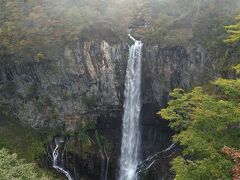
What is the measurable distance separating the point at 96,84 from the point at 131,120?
3564mm

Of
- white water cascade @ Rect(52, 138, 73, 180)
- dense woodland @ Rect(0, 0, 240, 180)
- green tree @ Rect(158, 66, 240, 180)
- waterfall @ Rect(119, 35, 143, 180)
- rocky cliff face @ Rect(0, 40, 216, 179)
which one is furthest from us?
white water cascade @ Rect(52, 138, 73, 180)

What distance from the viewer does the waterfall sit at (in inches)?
1057

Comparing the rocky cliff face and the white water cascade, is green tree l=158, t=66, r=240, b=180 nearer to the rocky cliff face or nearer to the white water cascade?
the rocky cliff face

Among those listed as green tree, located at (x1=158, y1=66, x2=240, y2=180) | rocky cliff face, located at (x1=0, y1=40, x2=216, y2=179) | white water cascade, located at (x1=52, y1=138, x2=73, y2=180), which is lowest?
white water cascade, located at (x1=52, y1=138, x2=73, y2=180)

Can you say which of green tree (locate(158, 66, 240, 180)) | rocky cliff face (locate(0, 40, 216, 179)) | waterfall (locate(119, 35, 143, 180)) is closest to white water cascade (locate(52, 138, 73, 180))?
rocky cliff face (locate(0, 40, 216, 179))

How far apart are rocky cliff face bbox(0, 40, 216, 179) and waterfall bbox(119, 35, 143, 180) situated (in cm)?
44

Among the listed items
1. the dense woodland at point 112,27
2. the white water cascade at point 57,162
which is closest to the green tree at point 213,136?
the dense woodland at point 112,27

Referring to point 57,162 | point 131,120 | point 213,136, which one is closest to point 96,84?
point 131,120

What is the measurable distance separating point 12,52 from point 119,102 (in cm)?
808

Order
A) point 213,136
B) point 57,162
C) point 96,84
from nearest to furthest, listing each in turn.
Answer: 1. point 213,136
2. point 96,84
3. point 57,162

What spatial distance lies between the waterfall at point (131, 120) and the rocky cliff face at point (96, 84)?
17.2 inches

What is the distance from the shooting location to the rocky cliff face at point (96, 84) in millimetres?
26297

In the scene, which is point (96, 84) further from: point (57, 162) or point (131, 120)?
point (57, 162)

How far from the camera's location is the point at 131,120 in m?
27.5
